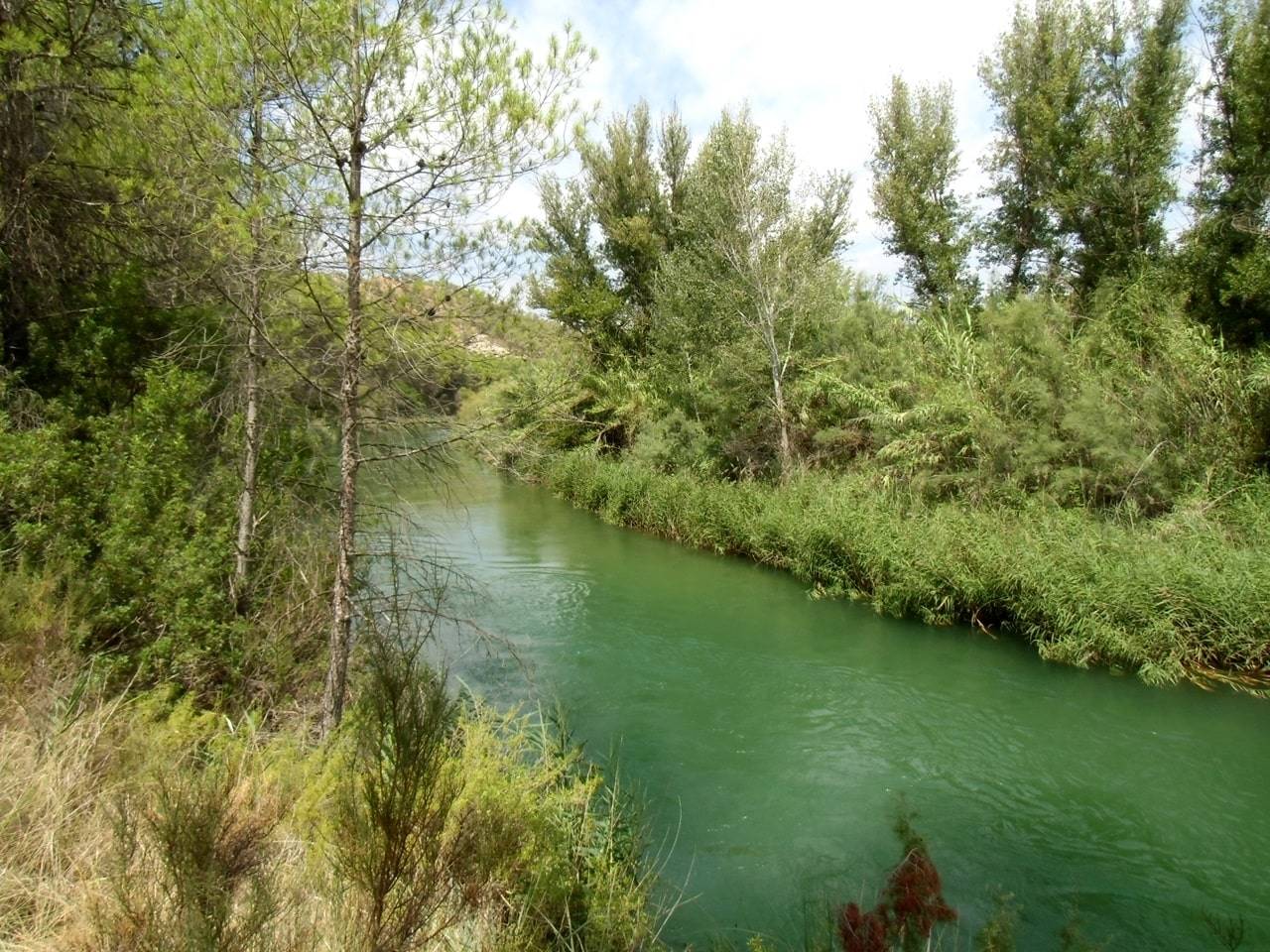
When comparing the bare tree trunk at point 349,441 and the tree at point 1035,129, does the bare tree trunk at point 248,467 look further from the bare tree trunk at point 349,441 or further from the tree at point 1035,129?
the tree at point 1035,129

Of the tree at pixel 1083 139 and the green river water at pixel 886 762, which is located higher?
the tree at pixel 1083 139

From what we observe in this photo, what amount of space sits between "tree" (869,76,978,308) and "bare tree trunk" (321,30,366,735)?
Answer: 1764 cm

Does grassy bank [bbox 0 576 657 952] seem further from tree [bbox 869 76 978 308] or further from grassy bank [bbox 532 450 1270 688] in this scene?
tree [bbox 869 76 978 308]

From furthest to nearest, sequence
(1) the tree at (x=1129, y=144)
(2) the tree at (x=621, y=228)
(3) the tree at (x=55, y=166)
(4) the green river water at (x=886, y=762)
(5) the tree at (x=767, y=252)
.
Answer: (2) the tree at (x=621, y=228), (5) the tree at (x=767, y=252), (1) the tree at (x=1129, y=144), (3) the tree at (x=55, y=166), (4) the green river water at (x=886, y=762)

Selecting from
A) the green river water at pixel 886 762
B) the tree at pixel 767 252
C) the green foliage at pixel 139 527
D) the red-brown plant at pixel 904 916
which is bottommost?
the green river water at pixel 886 762

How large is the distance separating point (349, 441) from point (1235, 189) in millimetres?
14790

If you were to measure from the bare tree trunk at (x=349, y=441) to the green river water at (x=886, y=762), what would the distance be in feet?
2.81

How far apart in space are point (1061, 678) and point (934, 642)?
5.44 feet

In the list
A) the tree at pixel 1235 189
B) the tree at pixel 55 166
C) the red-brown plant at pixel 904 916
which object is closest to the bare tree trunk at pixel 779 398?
the tree at pixel 1235 189

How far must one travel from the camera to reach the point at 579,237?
26.2 metres

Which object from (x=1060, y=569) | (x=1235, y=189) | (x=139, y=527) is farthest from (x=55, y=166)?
(x=1235, y=189)

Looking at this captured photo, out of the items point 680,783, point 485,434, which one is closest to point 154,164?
point 485,434

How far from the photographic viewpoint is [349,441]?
498cm

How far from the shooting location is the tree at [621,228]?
84.0 feet
